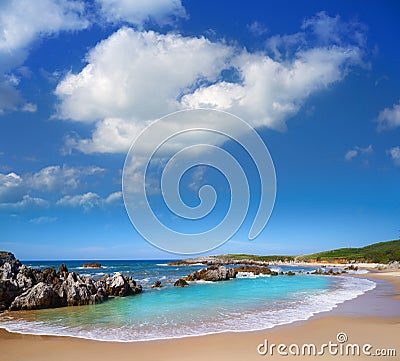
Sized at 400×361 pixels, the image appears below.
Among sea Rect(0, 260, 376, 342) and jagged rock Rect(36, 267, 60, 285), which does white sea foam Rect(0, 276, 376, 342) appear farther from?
jagged rock Rect(36, 267, 60, 285)

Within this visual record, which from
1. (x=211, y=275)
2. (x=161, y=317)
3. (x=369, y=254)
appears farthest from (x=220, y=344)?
(x=369, y=254)

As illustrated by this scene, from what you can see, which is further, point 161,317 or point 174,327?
point 161,317

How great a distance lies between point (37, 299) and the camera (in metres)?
22.7

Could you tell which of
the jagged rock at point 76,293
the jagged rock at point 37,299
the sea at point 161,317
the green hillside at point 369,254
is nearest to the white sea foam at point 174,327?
the sea at point 161,317

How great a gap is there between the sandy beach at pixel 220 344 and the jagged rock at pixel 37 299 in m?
7.19

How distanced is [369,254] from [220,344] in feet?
351

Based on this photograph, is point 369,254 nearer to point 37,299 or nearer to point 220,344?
point 37,299

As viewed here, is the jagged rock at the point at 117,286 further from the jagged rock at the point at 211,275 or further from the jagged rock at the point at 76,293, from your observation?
the jagged rock at the point at 211,275

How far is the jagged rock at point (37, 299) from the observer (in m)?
22.2

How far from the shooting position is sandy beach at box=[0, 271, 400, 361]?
445 inches

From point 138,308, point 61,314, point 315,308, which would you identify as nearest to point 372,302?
point 315,308

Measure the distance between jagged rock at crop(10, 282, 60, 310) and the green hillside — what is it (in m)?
76.3

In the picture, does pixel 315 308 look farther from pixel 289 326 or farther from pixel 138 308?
pixel 138 308

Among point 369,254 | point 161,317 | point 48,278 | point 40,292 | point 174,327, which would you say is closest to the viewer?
point 174,327
